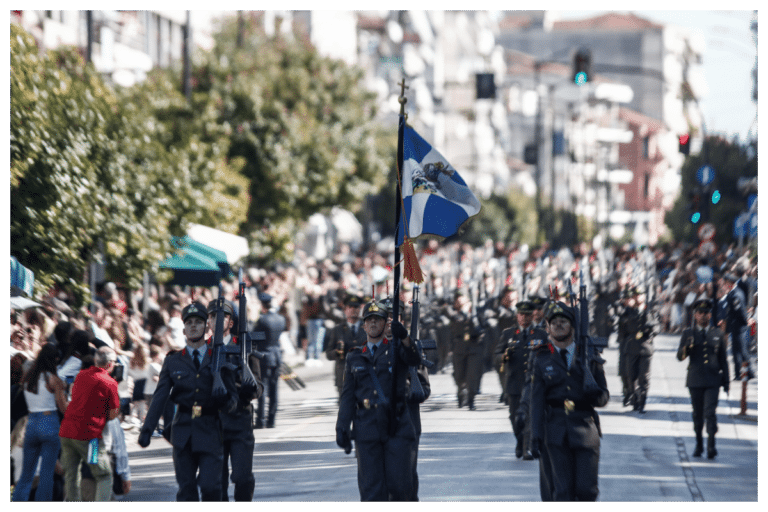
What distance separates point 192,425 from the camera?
901cm

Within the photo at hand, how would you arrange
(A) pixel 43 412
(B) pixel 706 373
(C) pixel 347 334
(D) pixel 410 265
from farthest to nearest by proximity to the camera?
(C) pixel 347 334, (B) pixel 706 373, (A) pixel 43 412, (D) pixel 410 265

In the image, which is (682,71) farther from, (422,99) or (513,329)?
(513,329)

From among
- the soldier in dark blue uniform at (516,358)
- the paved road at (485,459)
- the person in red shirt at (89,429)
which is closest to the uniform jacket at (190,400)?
the person in red shirt at (89,429)

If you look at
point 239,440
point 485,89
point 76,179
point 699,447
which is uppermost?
point 485,89

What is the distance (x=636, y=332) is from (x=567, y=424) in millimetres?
9092

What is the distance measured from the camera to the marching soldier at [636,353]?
56.3ft

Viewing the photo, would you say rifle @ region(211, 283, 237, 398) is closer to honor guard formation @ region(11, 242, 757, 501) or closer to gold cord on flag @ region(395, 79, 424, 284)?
honor guard formation @ region(11, 242, 757, 501)

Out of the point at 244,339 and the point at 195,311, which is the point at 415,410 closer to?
the point at 244,339

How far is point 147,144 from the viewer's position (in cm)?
1689

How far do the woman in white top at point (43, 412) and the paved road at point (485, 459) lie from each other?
152 cm

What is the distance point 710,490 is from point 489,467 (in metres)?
2.29

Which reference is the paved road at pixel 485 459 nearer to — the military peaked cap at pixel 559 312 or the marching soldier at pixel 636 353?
the marching soldier at pixel 636 353

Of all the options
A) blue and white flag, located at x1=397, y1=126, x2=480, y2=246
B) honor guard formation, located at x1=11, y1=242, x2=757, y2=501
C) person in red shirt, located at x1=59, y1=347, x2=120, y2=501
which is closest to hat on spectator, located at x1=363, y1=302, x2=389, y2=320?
honor guard formation, located at x1=11, y1=242, x2=757, y2=501

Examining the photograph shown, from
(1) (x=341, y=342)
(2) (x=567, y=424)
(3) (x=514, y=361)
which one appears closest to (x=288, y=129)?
A: (1) (x=341, y=342)
